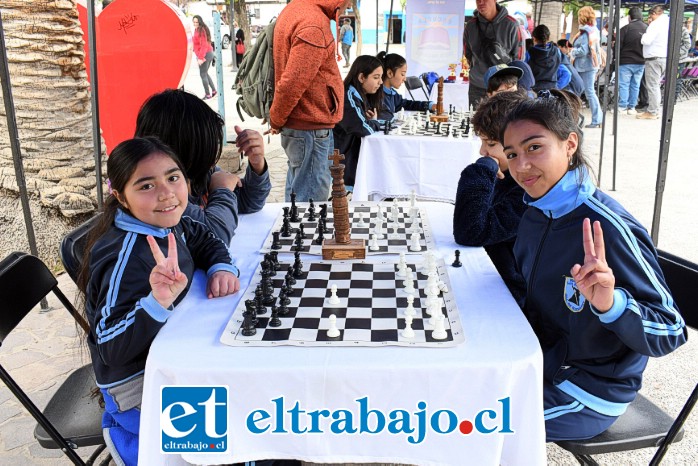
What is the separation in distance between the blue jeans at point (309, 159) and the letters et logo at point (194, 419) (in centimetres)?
291

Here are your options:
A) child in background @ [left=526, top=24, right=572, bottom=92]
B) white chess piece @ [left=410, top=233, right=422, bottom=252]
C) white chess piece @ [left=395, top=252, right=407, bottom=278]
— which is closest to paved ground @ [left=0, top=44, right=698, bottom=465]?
white chess piece @ [left=395, top=252, right=407, bottom=278]

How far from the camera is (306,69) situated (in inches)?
149

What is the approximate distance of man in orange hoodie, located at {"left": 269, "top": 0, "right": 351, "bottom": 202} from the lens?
377 cm

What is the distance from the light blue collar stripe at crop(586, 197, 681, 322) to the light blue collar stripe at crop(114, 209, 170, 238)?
4.19 feet

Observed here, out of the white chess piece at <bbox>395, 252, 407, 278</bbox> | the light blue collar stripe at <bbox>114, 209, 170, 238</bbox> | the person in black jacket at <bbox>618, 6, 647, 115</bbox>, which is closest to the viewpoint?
the light blue collar stripe at <bbox>114, 209, 170, 238</bbox>

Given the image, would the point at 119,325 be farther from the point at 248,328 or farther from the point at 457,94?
the point at 457,94

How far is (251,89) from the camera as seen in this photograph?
4.29m

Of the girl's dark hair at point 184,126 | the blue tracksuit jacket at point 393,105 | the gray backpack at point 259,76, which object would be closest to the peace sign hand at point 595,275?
the girl's dark hair at point 184,126

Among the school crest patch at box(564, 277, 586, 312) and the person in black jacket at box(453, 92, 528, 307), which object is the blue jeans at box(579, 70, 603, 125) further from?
the school crest patch at box(564, 277, 586, 312)

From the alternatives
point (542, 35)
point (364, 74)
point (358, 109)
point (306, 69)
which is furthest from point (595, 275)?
point (542, 35)

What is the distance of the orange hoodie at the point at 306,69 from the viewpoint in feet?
12.3

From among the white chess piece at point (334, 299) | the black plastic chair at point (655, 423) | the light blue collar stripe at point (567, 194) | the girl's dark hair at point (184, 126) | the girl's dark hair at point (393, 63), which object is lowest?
the black plastic chair at point (655, 423)

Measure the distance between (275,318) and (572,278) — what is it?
32.0 inches

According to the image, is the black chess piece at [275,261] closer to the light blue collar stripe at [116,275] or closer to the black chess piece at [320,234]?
the black chess piece at [320,234]
